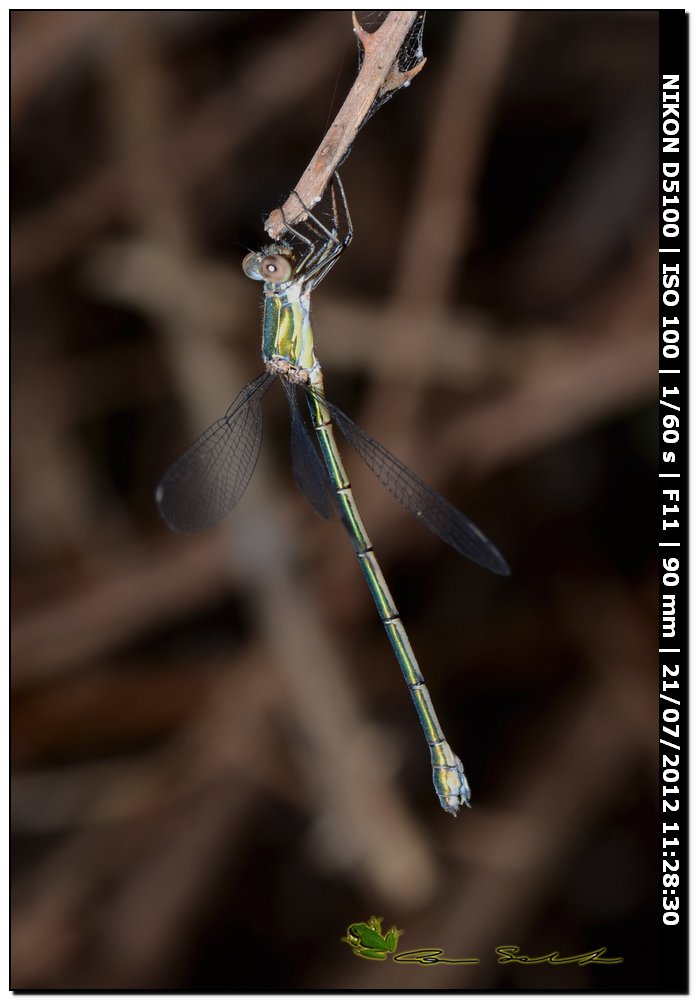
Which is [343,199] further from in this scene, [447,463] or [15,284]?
[15,284]

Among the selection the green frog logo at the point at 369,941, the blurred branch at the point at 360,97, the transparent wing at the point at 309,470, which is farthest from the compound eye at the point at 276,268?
the green frog logo at the point at 369,941

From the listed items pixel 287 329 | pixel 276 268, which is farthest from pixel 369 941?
pixel 276 268

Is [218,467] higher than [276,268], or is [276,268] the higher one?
[276,268]

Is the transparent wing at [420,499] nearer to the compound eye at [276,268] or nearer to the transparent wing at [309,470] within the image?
the transparent wing at [309,470]

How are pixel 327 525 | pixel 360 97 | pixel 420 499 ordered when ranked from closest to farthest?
1. pixel 360 97
2. pixel 420 499
3. pixel 327 525

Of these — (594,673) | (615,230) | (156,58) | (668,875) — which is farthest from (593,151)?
(668,875)
